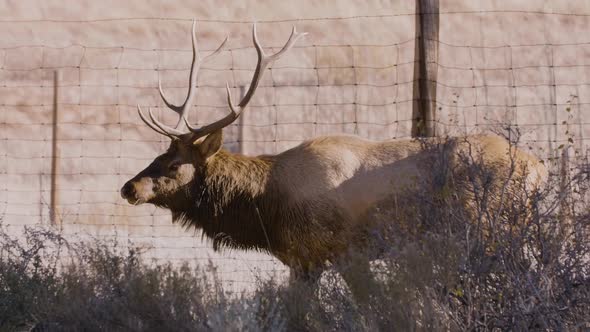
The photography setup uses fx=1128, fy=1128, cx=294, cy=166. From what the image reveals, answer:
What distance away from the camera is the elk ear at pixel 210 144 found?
771cm

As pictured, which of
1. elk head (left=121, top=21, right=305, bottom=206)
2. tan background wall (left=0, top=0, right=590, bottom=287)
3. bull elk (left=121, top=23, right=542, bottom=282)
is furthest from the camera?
tan background wall (left=0, top=0, right=590, bottom=287)

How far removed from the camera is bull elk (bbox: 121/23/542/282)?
7.40 metres

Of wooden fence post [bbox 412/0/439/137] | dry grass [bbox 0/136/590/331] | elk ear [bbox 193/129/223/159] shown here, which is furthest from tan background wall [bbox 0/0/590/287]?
dry grass [bbox 0/136/590/331]

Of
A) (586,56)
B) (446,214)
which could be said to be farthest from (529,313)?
(586,56)

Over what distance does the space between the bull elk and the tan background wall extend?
4595 millimetres

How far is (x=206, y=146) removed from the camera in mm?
7742

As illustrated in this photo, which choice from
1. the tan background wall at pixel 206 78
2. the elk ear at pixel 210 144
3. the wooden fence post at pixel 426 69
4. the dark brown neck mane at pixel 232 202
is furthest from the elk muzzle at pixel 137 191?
the tan background wall at pixel 206 78

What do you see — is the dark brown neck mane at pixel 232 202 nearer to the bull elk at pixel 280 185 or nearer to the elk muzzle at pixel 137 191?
the bull elk at pixel 280 185

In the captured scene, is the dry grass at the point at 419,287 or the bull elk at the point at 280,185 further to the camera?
the bull elk at the point at 280,185

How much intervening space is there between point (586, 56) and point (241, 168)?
28.4 ft

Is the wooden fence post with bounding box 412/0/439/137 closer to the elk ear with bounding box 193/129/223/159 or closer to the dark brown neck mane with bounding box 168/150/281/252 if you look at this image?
the dark brown neck mane with bounding box 168/150/281/252

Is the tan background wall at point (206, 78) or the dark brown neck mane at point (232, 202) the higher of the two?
Answer: the tan background wall at point (206, 78)

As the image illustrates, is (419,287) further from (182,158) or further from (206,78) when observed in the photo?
(206,78)

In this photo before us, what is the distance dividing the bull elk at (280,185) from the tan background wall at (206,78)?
181 inches
